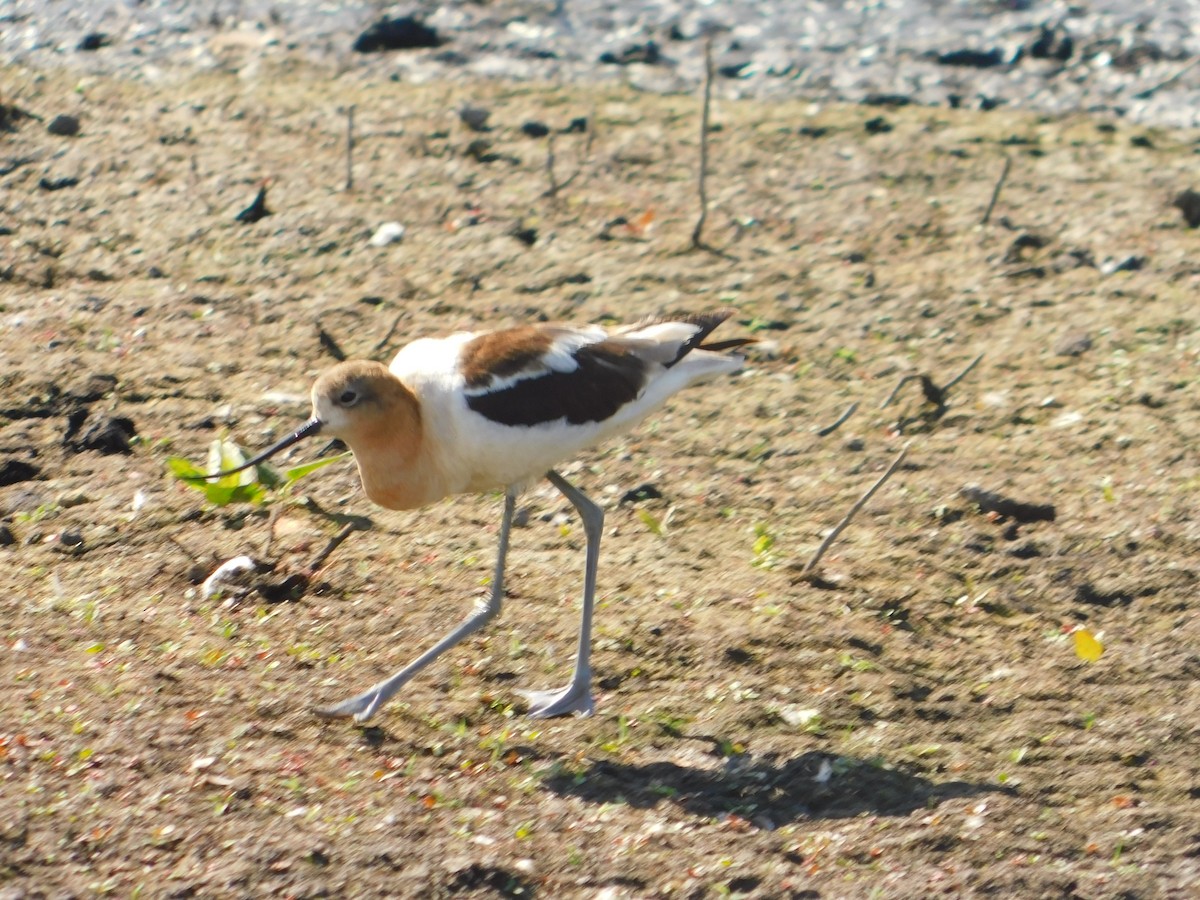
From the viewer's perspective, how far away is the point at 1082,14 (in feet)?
34.0

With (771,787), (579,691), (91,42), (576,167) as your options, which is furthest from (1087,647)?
(91,42)

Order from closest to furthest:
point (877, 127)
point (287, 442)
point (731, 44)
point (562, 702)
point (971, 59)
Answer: point (562, 702) < point (287, 442) < point (877, 127) < point (971, 59) < point (731, 44)

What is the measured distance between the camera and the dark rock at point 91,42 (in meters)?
9.24

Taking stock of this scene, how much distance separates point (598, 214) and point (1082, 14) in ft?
14.5

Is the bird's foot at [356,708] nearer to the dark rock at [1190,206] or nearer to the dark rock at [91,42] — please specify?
the dark rock at [1190,206]

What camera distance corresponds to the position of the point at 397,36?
31.4 feet

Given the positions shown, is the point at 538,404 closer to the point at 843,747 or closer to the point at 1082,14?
the point at 843,747

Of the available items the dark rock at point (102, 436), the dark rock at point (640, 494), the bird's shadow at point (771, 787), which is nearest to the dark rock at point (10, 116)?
the dark rock at point (102, 436)

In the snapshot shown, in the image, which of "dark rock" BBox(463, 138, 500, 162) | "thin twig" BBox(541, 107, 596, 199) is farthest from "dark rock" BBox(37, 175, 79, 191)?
"thin twig" BBox(541, 107, 596, 199)

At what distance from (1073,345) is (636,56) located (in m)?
3.91

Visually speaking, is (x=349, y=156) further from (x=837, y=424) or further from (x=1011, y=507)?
(x=1011, y=507)

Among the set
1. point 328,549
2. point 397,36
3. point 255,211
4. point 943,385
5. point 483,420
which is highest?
point 483,420

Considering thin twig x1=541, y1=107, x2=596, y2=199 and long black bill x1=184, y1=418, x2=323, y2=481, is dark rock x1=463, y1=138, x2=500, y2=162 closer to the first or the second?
thin twig x1=541, y1=107, x2=596, y2=199

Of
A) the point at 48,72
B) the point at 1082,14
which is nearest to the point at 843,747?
the point at 48,72
